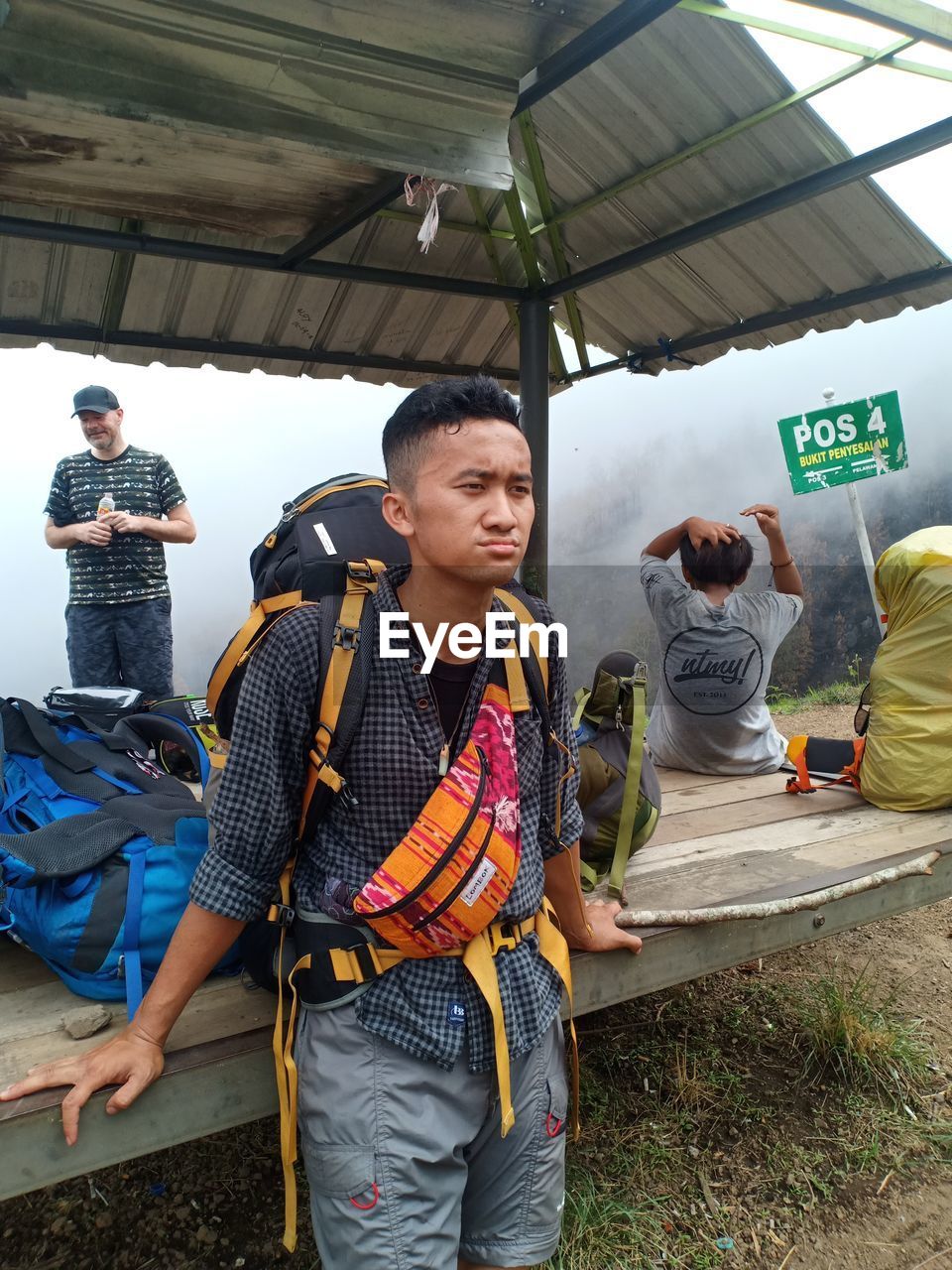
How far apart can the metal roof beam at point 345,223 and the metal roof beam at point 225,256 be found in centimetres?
10

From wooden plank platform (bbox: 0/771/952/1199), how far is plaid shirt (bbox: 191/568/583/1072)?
0.37m

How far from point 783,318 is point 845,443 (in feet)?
4.03

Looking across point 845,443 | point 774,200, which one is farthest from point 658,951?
point 845,443

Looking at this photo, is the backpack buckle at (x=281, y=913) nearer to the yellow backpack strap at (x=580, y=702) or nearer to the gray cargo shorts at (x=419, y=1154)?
the gray cargo shorts at (x=419, y=1154)

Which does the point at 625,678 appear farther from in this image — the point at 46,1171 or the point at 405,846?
the point at 46,1171

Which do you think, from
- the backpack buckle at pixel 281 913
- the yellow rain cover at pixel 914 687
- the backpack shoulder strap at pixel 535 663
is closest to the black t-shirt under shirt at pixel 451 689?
the backpack shoulder strap at pixel 535 663

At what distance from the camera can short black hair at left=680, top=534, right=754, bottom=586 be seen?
3309mm

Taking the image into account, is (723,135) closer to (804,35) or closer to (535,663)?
(804,35)

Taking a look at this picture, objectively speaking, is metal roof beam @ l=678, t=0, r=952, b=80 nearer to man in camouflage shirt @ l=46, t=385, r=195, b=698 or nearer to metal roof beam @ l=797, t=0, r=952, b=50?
metal roof beam @ l=797, t=0, r=952, b=50

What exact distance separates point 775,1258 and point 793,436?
14.5 ft

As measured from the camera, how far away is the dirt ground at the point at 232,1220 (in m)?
2.18

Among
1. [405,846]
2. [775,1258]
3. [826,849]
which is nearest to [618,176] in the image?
[826,849]

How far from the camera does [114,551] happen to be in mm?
3760

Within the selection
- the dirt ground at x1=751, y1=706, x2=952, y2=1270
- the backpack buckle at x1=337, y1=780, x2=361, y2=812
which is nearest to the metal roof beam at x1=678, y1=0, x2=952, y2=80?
the backpack buckle at x1=337, y1=780, x2=361, y2=812
